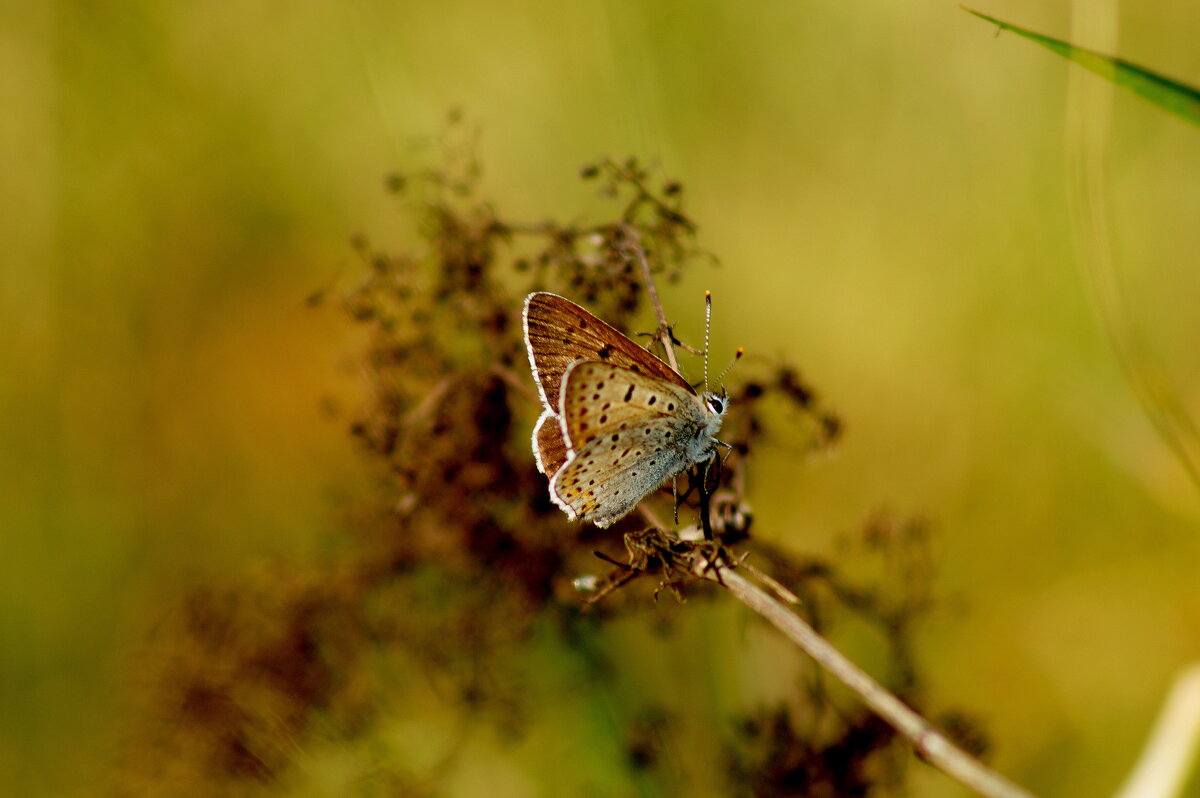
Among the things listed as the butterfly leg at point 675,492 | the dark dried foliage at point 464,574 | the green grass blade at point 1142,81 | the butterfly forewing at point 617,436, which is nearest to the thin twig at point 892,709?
the dark dried foliage at point 464,574

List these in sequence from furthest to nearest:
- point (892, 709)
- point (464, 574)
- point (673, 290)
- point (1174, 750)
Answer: point (673, 290)
point (464, 574)
point (1174, 750)
point (892, 709)

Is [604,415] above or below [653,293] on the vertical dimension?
below

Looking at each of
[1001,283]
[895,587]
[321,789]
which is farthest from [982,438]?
[321,789]

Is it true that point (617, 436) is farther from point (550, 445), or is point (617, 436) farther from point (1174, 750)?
point (1174, 750)

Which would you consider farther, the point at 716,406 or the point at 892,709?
the point at 716,406

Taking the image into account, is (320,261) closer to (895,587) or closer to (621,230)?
(621,230)

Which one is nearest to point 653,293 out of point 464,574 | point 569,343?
point 569,343

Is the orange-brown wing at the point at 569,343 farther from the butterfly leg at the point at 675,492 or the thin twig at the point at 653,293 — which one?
the butterfly leg at the point at 675,492
